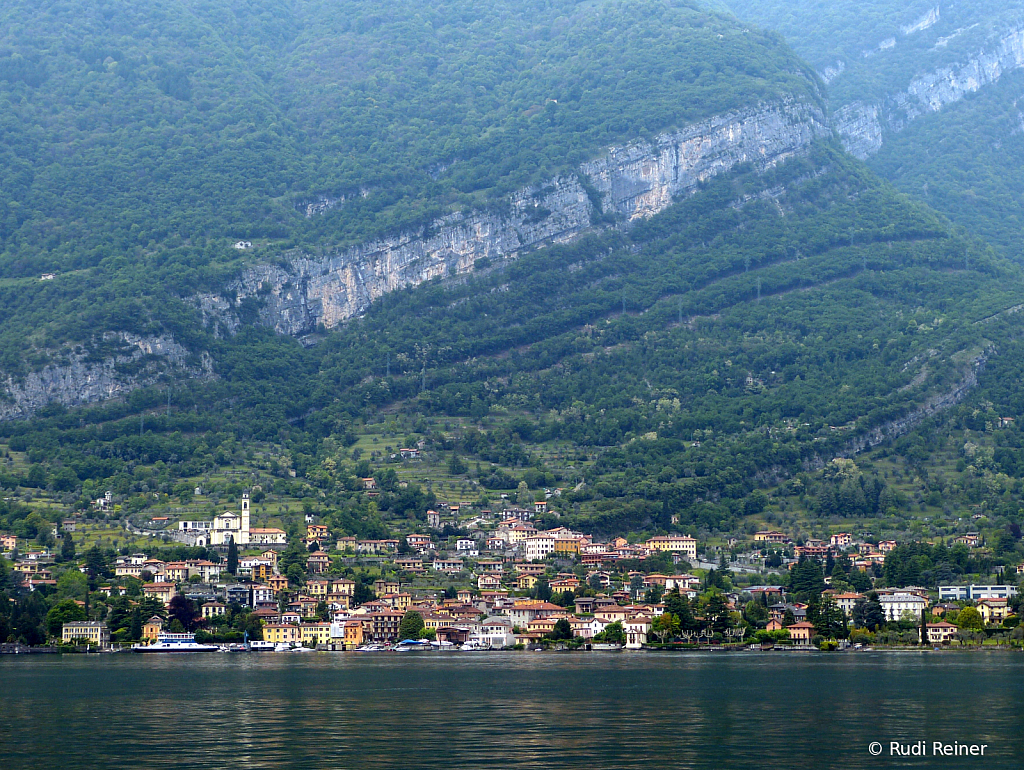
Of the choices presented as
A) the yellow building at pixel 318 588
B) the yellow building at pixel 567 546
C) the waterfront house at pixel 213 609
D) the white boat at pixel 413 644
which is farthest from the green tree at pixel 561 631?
the yellow building at pixel 567 546

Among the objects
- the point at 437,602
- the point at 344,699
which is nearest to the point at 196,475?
the point at 437,602

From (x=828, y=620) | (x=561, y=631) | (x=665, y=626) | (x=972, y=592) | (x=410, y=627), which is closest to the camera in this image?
(x=828, y=620)

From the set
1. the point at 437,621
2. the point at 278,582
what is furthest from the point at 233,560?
the point at 437,621

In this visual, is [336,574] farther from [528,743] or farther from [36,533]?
[528,743]

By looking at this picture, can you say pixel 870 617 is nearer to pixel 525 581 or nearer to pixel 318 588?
pixel 525 581

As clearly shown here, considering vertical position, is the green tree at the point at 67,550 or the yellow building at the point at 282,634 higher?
the green tree at the point at 67,550

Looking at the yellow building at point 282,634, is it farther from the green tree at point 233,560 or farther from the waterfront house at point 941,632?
the waterfront house at point 941,632
